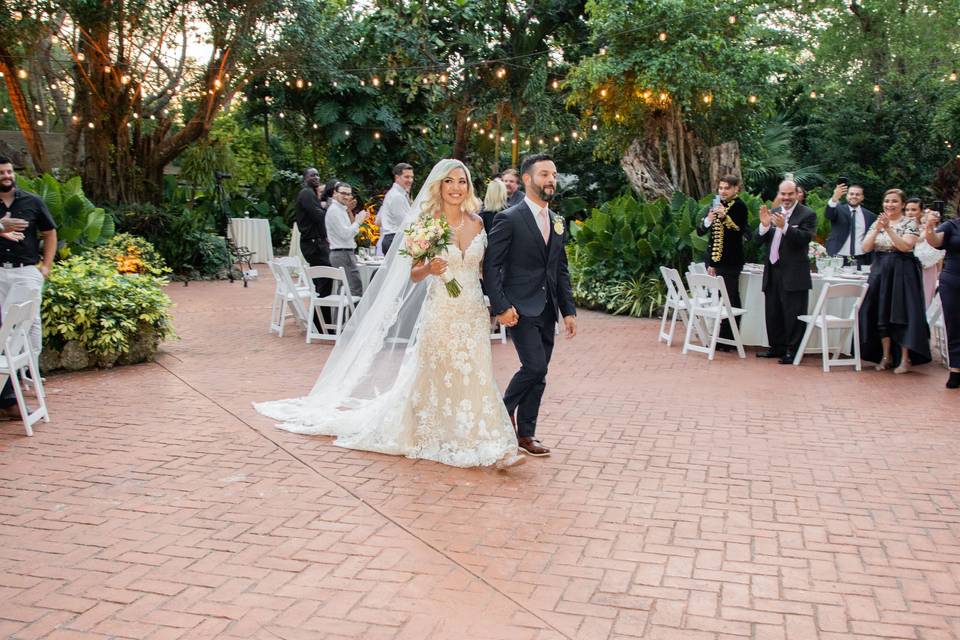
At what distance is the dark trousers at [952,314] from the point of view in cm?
759

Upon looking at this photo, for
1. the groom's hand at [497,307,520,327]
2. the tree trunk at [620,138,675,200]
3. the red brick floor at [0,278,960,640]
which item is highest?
the tree trunk at [620,138,675,200]

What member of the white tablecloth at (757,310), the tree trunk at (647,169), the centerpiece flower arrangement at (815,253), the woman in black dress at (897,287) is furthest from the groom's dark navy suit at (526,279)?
the tree trunk at (647,169)

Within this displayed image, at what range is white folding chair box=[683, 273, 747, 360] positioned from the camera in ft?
29.2

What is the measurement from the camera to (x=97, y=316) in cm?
812

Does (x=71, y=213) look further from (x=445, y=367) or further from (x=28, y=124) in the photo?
(x=445, y=367)

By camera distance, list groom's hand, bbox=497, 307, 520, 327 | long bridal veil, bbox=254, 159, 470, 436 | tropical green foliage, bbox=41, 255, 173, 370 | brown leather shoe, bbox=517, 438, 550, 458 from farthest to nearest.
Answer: tropical green foliage, bbox=41, 255, 173, 370 → long bridal veil, bbox=254, 159, 470, 436 → brown leather shoe, bbox=517, 438, 550, 458 → groom's hand, bbox=497, 307, 520, 327

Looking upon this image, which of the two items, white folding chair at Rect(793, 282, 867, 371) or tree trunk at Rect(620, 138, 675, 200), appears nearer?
white folding chair at Rect(793, 282, 867, 371)

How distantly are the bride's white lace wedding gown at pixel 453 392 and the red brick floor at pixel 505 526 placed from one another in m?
0.16

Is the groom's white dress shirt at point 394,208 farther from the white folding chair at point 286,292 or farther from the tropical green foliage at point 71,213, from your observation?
the tropical green foliage at point 71,213

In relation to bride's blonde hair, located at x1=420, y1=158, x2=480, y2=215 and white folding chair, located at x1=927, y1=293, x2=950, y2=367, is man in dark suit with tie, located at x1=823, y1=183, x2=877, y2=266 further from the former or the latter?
bride's blonde hair, located at x1=420, y1=158, x2=480, y2=215

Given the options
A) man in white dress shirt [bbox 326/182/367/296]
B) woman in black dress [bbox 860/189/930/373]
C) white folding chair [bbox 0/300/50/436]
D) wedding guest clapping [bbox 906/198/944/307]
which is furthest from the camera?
man in white dress shirt [bbox 326/182/367/296]

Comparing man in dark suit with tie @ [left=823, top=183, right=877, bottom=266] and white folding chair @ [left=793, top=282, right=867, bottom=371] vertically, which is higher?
man in dark suit with tie @ [left=823, top=183, right=877, bottom=266]

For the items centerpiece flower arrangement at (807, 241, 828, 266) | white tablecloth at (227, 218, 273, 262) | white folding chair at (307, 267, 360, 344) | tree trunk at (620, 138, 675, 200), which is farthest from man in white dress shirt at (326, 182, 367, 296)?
white tablecloth at (227, 218, 273, 262)

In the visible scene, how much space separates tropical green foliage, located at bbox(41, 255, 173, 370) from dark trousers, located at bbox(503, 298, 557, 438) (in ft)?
15.0
